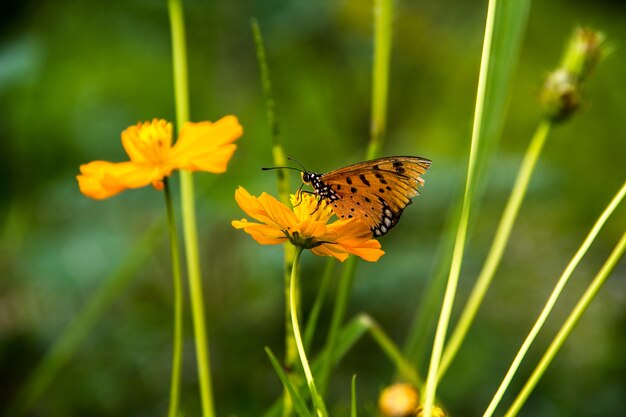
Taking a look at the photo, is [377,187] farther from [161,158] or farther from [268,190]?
[268,190]

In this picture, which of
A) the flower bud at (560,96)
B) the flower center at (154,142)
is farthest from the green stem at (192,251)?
the flower bud at (560,96)

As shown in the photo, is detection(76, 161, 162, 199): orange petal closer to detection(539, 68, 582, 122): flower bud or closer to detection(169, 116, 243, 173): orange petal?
detection(169, 116, 243, 173): orange petal

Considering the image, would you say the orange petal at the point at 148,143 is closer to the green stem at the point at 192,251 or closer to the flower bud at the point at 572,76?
the green stem at the point at 192,251

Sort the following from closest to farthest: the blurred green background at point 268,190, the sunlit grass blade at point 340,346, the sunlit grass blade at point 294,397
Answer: the sunlit grass blade at point 294,397, the sunlit grass blade at point 340,346, the blurred green background at point 268,190

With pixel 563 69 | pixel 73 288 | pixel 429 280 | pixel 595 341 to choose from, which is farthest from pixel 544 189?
pixel 73 288

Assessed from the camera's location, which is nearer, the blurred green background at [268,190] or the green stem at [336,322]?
the green stem at [336,322]

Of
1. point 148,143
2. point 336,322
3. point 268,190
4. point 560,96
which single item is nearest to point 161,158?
point 148,143

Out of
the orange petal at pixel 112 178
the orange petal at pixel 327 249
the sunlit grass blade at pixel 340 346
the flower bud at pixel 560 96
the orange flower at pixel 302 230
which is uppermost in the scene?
the flower bud at pixel 560 96
